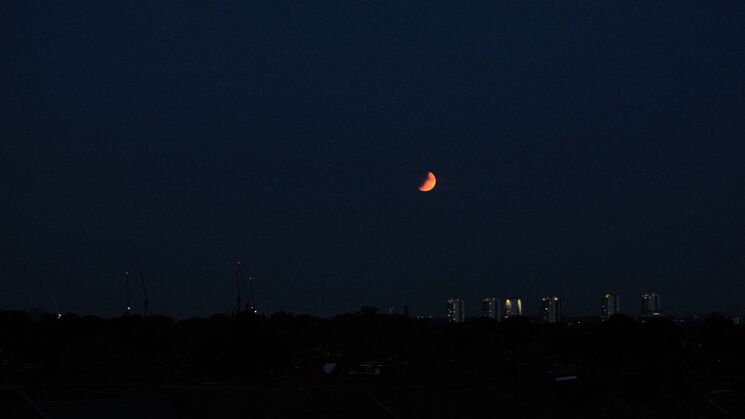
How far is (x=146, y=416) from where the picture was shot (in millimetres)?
19891

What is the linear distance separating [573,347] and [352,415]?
6965 centimetres

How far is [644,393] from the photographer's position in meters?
26.8

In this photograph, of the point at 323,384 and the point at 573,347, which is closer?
the point at 323,384

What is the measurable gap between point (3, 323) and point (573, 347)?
55431mm

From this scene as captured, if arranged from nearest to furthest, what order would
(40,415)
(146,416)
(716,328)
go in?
(40,415)
(146,416)
(716,328)

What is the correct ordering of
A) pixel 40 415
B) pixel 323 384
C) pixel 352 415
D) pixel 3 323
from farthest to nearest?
pixel 3 323, pixel 323 384, pixel 352 415, pixel 40 415

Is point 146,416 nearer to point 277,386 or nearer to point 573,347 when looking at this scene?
point 277,386

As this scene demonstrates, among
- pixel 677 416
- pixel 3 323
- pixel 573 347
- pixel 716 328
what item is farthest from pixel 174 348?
pixel 677 416

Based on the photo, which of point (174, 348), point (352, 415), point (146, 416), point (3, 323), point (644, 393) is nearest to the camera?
point (146, 416)

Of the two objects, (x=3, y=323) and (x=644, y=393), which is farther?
(x=3, y=323)

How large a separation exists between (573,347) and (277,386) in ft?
228

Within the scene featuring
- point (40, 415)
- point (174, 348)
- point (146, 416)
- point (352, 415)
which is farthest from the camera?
point (174, 348)

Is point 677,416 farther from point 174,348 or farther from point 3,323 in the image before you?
point 3,323

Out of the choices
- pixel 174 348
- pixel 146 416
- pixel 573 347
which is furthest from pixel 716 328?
pixel 146 416
